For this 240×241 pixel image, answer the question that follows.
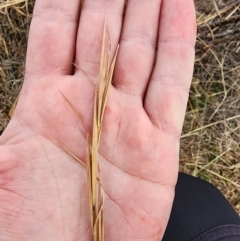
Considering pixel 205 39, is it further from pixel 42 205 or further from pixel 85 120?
pixel 42 205

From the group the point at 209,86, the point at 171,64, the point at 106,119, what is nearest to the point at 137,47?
the point at 171,64

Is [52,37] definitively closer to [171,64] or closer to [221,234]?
[171,64]

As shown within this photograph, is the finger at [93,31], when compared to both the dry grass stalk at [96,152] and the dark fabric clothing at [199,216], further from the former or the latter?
the dark fabric clothing at [199,216]

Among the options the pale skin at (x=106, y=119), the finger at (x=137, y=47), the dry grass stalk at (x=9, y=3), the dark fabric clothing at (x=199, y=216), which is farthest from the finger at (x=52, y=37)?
the dark fabric clothing at (x=199, y=216)

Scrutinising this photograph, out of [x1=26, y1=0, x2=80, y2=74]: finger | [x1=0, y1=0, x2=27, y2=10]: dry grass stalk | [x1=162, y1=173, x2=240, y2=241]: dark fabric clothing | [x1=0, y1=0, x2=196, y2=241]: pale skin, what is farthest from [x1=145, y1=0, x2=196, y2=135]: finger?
[x1=0, y1=0, x2=27, y2=10]: dry grass stalk

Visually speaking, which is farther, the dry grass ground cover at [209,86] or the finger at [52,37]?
the dry grass ground cover at [209,86]

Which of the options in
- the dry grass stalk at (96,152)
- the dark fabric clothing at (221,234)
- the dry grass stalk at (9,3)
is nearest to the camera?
the dry grass stalk at (96,152)
